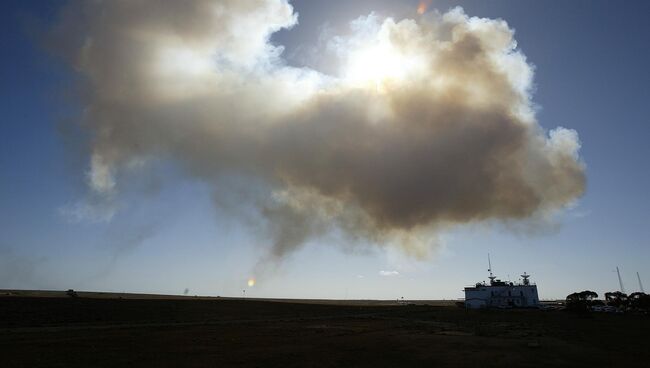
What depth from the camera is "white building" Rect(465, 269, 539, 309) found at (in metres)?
107

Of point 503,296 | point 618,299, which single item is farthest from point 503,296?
point 618,299

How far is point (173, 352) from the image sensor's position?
2733 centimetres

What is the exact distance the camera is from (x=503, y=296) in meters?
108

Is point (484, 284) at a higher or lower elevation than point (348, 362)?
higher

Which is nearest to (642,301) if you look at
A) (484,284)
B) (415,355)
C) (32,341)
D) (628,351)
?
(484,284)

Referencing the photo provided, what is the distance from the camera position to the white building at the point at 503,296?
106812 millimetres

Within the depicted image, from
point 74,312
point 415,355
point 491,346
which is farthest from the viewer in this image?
point 74,312

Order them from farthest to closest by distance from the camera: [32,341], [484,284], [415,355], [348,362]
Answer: [484,284] < [32,341] < [415,355] < [348,362]

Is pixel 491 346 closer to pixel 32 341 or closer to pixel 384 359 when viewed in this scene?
pixel 384 359

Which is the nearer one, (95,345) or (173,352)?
(173,352)

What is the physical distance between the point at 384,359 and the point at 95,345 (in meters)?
21.7

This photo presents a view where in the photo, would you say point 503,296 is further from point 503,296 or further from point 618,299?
point 618,299

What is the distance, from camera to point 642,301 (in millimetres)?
88000

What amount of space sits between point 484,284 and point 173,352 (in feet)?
354
